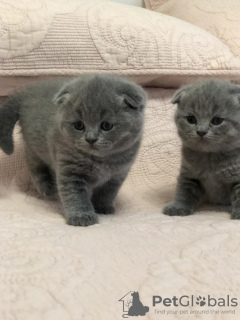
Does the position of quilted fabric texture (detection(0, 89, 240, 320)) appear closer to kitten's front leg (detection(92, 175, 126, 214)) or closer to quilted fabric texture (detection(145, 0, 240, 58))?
kitten's front leg (detection(92, 175, 126, 214))

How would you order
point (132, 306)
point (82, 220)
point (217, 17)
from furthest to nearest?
point (217, 17) < point (82, 220) < point (132, 306)

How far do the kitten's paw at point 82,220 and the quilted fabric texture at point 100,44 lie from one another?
1.96ft

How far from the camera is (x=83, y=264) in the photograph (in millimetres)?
809

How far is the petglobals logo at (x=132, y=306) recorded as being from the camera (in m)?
0.64

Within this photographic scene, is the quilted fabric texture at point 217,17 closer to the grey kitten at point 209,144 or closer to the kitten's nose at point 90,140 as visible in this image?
the grey kitten at point 209,144

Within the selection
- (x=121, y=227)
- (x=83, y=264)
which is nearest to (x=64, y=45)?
(x=121, y=227)

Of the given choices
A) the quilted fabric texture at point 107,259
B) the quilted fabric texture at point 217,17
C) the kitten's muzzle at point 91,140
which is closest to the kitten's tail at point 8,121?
the quilted fabric texture at point 107,259

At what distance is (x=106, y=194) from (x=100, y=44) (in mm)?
558

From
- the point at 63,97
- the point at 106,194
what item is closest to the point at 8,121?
the point at 63,97

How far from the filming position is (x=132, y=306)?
0.65 m

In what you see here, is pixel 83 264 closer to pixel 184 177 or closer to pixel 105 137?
pixel 105 137

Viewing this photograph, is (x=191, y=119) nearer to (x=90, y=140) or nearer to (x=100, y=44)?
(x=90, y=140)

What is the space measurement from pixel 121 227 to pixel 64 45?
0.74 metres

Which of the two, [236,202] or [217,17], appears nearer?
[236,202]
